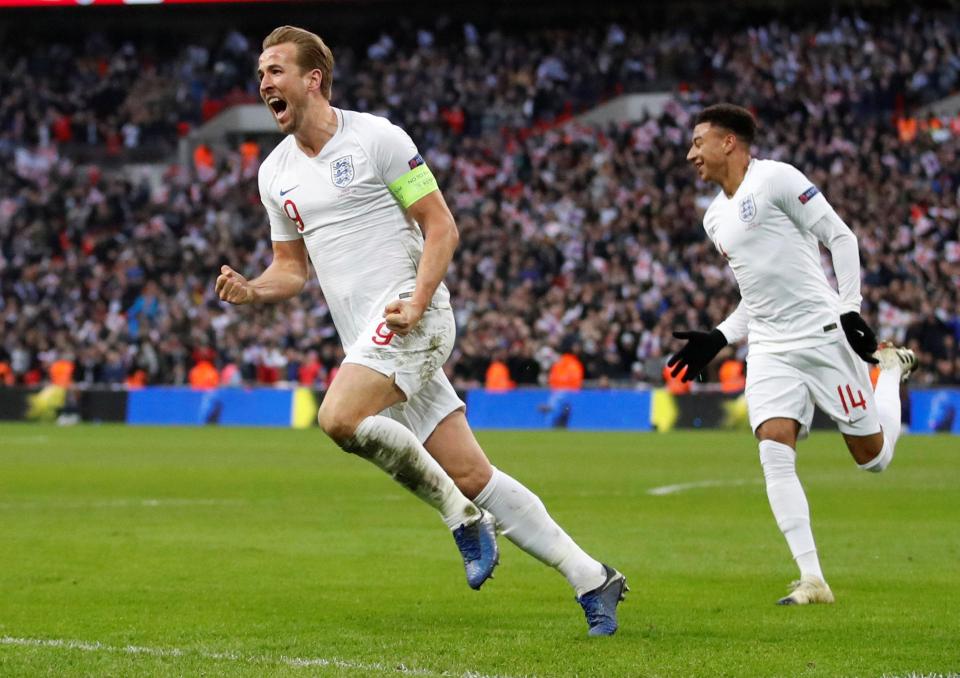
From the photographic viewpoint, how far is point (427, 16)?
40.7m

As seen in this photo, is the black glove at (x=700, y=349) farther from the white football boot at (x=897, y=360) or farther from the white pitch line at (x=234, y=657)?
the white pitch line at (x=234, y=657)

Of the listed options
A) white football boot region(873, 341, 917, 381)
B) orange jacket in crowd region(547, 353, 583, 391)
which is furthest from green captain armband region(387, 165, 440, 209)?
orange jacket in crowd region(547, 353, 583, 391)

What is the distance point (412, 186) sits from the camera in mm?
6504

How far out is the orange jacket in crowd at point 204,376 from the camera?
31.2 meters

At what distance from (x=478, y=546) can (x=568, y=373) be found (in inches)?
853

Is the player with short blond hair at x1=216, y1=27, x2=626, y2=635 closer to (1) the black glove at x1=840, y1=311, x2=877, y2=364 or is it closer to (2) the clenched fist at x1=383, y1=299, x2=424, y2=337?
(2) the clenched fist at x1=383, y1=299, x2=424, y2=337

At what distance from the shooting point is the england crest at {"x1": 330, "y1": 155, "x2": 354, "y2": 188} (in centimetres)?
659

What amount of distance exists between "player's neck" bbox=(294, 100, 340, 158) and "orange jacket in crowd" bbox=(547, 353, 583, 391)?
21.2m

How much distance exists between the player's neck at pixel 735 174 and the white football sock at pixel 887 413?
131 cm

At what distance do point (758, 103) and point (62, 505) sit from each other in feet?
75.6

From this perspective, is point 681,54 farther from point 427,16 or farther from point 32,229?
point 32,229

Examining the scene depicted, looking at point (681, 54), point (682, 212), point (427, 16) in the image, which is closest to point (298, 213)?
point (682, 212)

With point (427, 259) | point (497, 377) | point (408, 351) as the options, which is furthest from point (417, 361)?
point (497, 377)

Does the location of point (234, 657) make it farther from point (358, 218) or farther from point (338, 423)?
point (358, 218)
